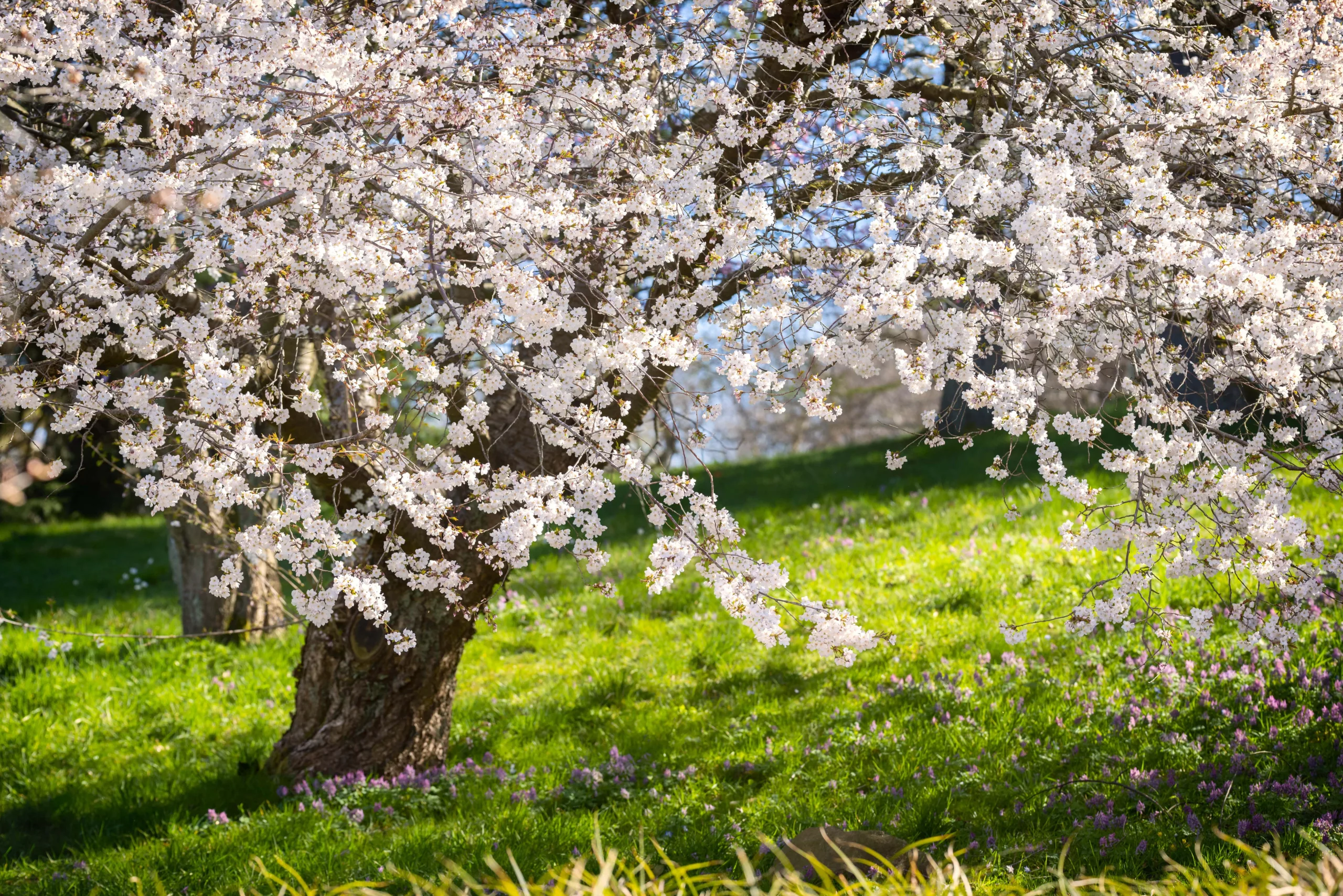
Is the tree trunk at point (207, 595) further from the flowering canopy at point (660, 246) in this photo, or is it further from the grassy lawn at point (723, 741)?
the flowering canopy at point (660, 246)

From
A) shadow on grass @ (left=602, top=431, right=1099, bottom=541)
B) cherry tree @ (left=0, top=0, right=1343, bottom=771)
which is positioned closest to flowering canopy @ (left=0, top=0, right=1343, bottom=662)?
cherry tree @ (left=0, top=0, right=1343, bottom=771)

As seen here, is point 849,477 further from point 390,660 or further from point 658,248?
point 658,248

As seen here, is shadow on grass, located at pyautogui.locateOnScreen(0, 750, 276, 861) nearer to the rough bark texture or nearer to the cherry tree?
the rough bark texture

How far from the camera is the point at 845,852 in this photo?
4.13m

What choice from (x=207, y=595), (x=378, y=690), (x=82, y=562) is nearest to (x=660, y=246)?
Result: (x=378, y=690)

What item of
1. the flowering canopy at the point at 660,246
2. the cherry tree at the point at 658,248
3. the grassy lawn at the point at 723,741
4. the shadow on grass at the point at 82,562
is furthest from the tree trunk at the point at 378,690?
the shadow on grass at the point at 82,562

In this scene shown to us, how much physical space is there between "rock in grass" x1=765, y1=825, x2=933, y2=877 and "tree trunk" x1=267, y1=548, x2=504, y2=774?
230 cm

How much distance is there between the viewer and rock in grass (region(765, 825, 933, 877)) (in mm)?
4000

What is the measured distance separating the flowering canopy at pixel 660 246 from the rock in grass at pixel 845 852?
100 cm

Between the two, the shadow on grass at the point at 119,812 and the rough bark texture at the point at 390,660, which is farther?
the rough bark texture at the point at 390,660

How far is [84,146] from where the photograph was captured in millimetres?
5613

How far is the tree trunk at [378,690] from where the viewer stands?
5719mm

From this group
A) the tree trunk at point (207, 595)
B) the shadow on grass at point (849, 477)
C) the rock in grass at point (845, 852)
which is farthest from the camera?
the shadow on grass at point (849, 477)

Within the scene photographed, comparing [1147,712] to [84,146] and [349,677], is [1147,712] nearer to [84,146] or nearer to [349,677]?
[349,677]
